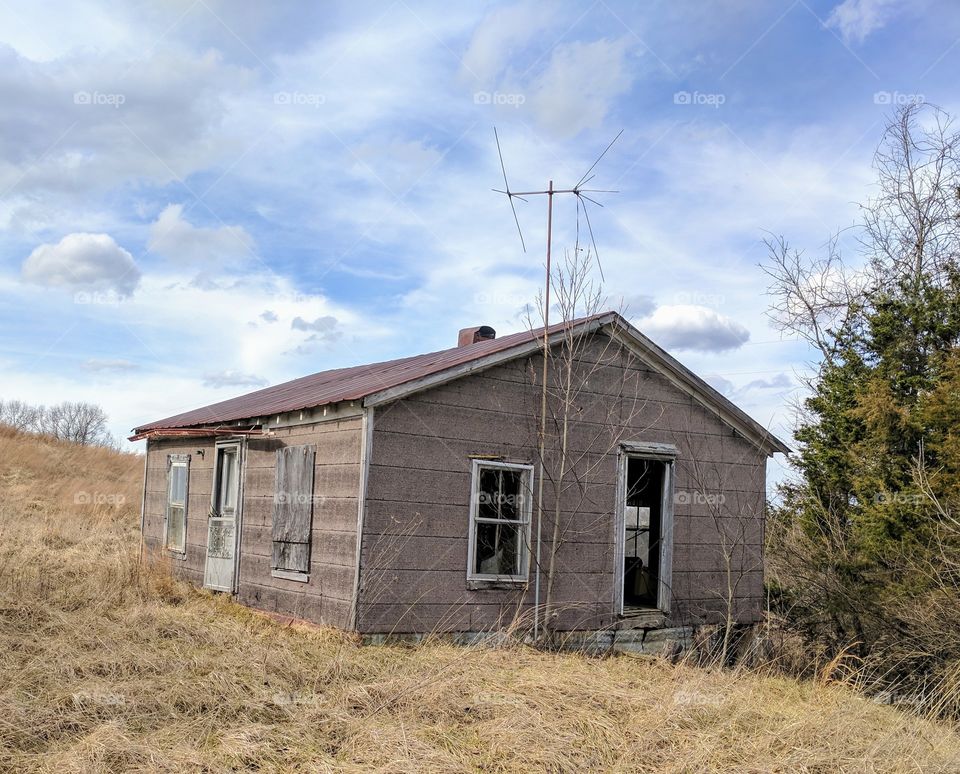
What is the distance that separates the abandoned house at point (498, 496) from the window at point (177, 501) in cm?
56

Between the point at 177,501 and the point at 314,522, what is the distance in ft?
18.3

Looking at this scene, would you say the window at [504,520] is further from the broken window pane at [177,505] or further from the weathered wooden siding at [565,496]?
the broken window pane at [177,505]

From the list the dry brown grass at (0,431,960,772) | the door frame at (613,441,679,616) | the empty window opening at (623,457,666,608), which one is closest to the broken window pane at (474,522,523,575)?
the dry brown grass at (0,431,960,772)

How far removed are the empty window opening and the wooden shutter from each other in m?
4.72

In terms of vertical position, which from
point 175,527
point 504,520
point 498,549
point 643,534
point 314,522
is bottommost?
point 175,527

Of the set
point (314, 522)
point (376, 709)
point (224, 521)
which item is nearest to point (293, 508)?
point (314, 522)

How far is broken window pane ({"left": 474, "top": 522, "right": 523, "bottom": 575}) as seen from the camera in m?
11.0

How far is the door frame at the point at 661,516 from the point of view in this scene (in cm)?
1184

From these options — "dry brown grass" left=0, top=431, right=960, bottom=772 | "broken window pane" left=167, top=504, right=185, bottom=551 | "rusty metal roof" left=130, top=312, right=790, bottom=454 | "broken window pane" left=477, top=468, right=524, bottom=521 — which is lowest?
"dry brown grass" left=0, top=431, right=960, bottom=772

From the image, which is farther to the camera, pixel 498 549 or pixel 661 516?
pixel 661 516

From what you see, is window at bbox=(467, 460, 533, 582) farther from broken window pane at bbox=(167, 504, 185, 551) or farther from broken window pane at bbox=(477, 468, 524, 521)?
broken window pane at bbox=(167, 504, 185, 551)

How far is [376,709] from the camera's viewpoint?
23.0ft

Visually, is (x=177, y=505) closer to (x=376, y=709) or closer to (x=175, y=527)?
(x=175, y=527)

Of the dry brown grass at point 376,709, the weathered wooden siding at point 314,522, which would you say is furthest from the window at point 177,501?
the dry brown grass at point 376,709
